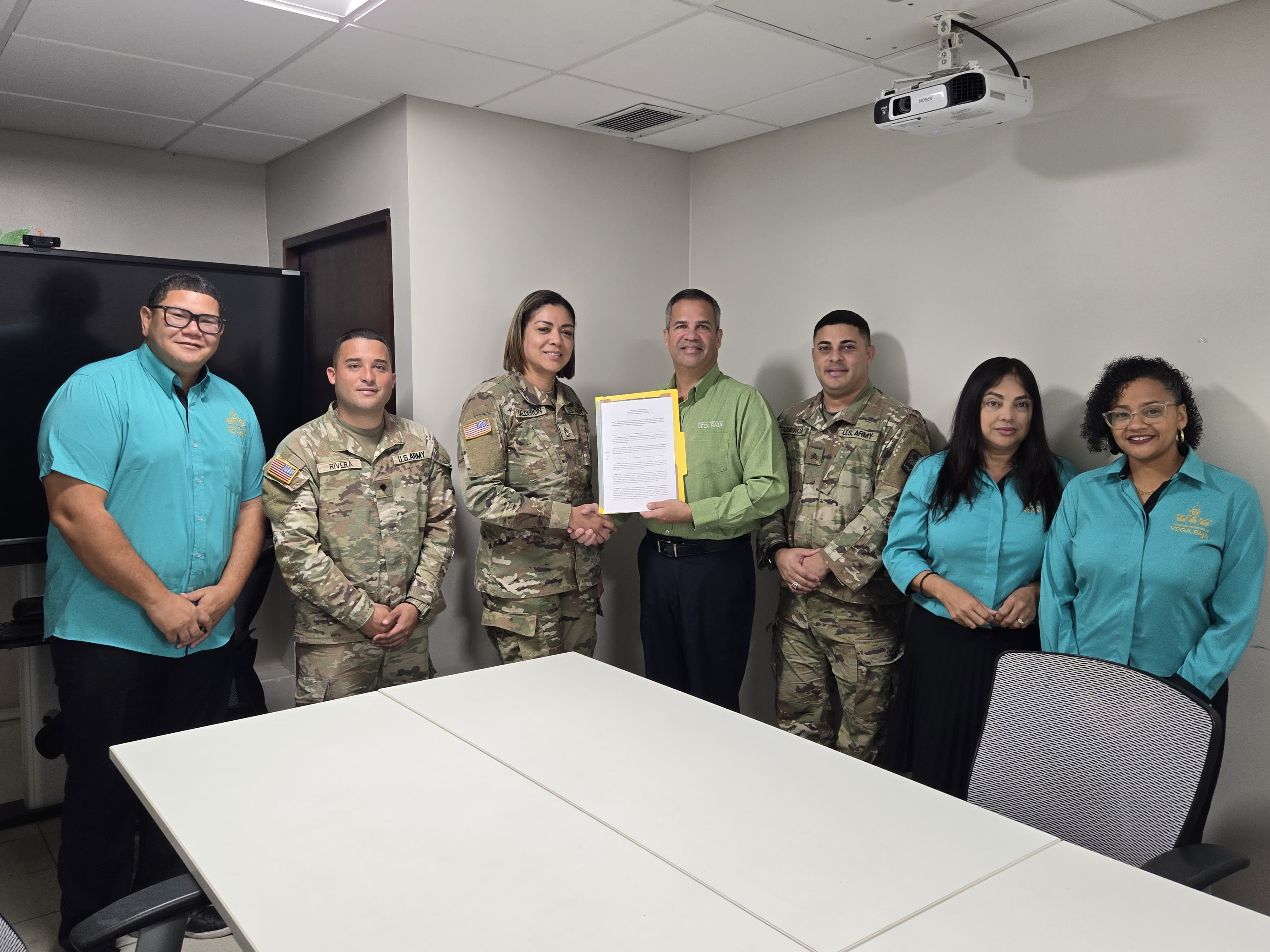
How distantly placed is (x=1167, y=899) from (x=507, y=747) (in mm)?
1171

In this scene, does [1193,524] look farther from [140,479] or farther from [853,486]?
[140,479]

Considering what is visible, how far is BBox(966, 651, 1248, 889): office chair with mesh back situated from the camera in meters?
1.62

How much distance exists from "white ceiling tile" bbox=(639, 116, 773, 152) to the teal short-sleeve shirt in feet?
7.43

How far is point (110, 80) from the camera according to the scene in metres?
3.24

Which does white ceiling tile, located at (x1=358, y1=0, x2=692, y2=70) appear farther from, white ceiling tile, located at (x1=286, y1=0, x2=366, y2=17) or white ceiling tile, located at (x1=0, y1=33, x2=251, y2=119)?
white ceiling tile, located at (x1=0, y1=33, x2=251, y2=119)

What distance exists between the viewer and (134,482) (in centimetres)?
258

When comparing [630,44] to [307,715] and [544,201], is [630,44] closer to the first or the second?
[544,201]

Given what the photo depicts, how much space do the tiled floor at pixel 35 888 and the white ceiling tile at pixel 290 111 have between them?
2.80 meters

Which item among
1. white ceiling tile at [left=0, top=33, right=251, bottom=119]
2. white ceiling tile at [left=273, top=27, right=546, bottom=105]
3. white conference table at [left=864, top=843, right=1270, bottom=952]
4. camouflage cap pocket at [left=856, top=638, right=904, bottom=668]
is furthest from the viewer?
camouflage cap pocket at [left=856, top=638, right=904, bottom=668]

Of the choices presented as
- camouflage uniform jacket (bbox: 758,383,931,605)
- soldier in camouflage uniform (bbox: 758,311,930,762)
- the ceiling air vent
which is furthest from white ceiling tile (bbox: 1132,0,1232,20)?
the ceiling air vent

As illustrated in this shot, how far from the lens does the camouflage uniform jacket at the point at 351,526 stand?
2797mm

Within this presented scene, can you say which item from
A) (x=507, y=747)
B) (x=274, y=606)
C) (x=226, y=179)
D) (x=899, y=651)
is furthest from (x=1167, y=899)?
(x=226, y=179)

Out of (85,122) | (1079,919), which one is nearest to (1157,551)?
(1079,919)

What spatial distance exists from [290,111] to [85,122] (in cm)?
95
